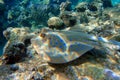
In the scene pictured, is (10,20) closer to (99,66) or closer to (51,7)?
(51,7)

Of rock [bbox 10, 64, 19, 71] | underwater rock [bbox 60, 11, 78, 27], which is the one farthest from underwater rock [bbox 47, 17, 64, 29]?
rock [bbox 10, 64, 19, 71]

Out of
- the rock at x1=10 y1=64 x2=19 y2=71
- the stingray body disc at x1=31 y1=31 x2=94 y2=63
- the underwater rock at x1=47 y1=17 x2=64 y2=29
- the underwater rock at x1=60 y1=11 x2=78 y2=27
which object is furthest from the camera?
the underwater rock at x1=60 y1=11 x2=78 y2=27

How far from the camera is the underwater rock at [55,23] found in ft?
25.3

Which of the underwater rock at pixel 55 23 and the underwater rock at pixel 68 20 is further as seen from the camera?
the underwater rock at pixel 68 20

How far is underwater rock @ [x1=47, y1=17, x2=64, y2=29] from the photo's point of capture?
770 centimetres

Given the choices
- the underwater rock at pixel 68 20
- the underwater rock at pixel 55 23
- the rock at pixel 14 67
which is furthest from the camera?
the underwater rock at pixel 68 20

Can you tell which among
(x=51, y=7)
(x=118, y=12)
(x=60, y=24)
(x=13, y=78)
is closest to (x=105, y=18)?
(x=118, y=12)

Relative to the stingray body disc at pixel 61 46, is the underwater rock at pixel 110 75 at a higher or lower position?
lower

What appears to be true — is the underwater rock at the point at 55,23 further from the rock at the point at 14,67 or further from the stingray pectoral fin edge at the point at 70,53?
the stingray pectoral fin edge at the point at 70,53

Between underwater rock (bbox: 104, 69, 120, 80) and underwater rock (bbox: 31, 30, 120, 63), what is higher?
underwater rock (bbox: 31, 30, 120, 63)

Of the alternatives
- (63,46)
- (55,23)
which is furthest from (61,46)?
(55,23)

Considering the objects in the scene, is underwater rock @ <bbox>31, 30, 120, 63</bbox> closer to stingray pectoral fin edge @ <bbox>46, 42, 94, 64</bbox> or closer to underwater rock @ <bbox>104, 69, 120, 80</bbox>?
stingray pectoral fin edge @ <bbox>46, 42, 94, 64</bbox>

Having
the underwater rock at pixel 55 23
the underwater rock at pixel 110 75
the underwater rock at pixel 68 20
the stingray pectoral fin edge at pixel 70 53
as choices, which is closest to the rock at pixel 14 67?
the stingray pectoral fin edge at pixel 70 53

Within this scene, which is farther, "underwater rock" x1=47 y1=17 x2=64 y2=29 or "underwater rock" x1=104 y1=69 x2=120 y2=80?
"underwater rock" x1=47 y1=17 x2=64 y2=29
